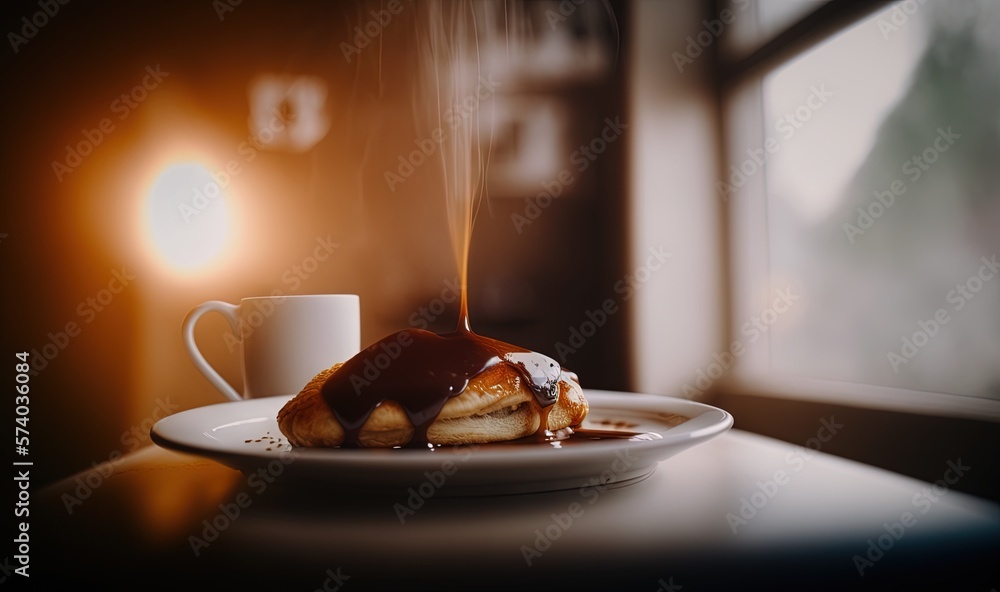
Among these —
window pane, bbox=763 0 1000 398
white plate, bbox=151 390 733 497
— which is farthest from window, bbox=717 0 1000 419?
white plate, bbox=151 390 733 497

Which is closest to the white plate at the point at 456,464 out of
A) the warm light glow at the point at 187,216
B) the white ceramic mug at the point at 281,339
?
the white ceramic mug at the point at 281,339

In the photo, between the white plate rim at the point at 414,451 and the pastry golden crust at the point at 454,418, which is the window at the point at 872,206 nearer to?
the white plate rim at the point at 414,451

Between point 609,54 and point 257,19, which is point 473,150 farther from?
point 257,19

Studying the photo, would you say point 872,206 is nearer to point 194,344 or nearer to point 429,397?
point 429,397

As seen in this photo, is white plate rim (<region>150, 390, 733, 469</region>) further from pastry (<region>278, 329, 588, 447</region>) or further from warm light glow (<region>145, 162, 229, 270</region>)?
warm light glow (<region>145, 162, 229, 270</region>)

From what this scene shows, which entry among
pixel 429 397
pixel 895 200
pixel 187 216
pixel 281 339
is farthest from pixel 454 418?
pixel 187 216

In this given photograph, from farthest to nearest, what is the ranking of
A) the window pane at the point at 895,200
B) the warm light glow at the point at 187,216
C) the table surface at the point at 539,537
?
the warm light glow at the point at 187,216 < the window pane at the point at 895,200 < the table surface at the point at 539,537
